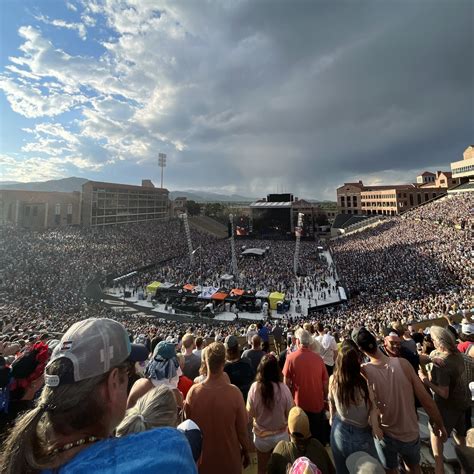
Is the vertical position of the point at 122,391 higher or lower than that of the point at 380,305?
higher

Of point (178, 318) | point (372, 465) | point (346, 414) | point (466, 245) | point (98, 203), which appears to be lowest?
point (178, 318)

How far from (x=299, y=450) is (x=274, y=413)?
2.45ft

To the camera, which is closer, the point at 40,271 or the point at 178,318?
the point at 178,318

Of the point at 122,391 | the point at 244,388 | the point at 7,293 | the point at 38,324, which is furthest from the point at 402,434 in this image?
the point at 7,293

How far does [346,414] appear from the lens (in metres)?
2.63

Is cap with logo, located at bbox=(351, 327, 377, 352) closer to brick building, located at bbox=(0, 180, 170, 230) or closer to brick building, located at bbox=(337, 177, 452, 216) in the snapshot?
brick building, located at bbox=(0, 180, 170, 230)

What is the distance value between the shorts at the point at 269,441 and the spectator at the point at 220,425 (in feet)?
1.34

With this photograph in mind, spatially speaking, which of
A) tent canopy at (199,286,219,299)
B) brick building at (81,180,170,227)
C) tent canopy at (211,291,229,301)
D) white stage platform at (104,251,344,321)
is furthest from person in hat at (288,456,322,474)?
brick building at (81,180,170,227)

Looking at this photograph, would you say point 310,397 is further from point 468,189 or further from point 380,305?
point 468,189

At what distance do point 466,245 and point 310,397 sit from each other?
28.7m

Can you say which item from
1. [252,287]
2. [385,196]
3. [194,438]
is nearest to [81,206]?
[252,287]

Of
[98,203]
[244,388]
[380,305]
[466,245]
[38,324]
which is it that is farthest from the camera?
[98,203]

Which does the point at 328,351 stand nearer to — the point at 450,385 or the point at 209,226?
the point at 450,385

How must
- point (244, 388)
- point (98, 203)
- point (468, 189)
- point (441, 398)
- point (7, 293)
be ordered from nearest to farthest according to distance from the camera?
1. point (441, 398)
2. point (244, 388)
3. point (7, 293)
4. point (468, 189)
5. point (98, 203)
